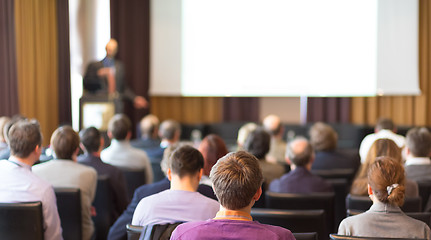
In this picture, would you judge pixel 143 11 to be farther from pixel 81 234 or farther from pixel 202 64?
pixel 81 234

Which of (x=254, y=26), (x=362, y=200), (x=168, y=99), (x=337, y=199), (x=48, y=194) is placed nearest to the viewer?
(x=48, y=194)

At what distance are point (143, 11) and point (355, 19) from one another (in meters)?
3.72

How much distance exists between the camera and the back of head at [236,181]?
5.71ft

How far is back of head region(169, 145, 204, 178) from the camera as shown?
248cm

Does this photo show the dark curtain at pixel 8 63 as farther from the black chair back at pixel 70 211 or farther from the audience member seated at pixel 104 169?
the black chair back at pixel 70 211

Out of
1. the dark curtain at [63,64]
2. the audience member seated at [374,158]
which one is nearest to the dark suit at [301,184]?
the audience member seated at [374,158]

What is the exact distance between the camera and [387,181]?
2.25 metres

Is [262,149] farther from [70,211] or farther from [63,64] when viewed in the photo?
[63,64]

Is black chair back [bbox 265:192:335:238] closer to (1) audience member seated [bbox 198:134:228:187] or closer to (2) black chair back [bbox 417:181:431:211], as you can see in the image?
(1) audience member seated [bbox 198:134:228:187]

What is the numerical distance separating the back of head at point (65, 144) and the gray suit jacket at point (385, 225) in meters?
1.82

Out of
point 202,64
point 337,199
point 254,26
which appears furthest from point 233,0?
point 337,199

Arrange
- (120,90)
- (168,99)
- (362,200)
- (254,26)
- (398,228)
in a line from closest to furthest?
(398,228) < (362,200) < (120,90) < (254,26) < (168,99)

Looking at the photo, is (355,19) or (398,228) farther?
(355,19)

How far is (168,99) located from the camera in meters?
9.91
